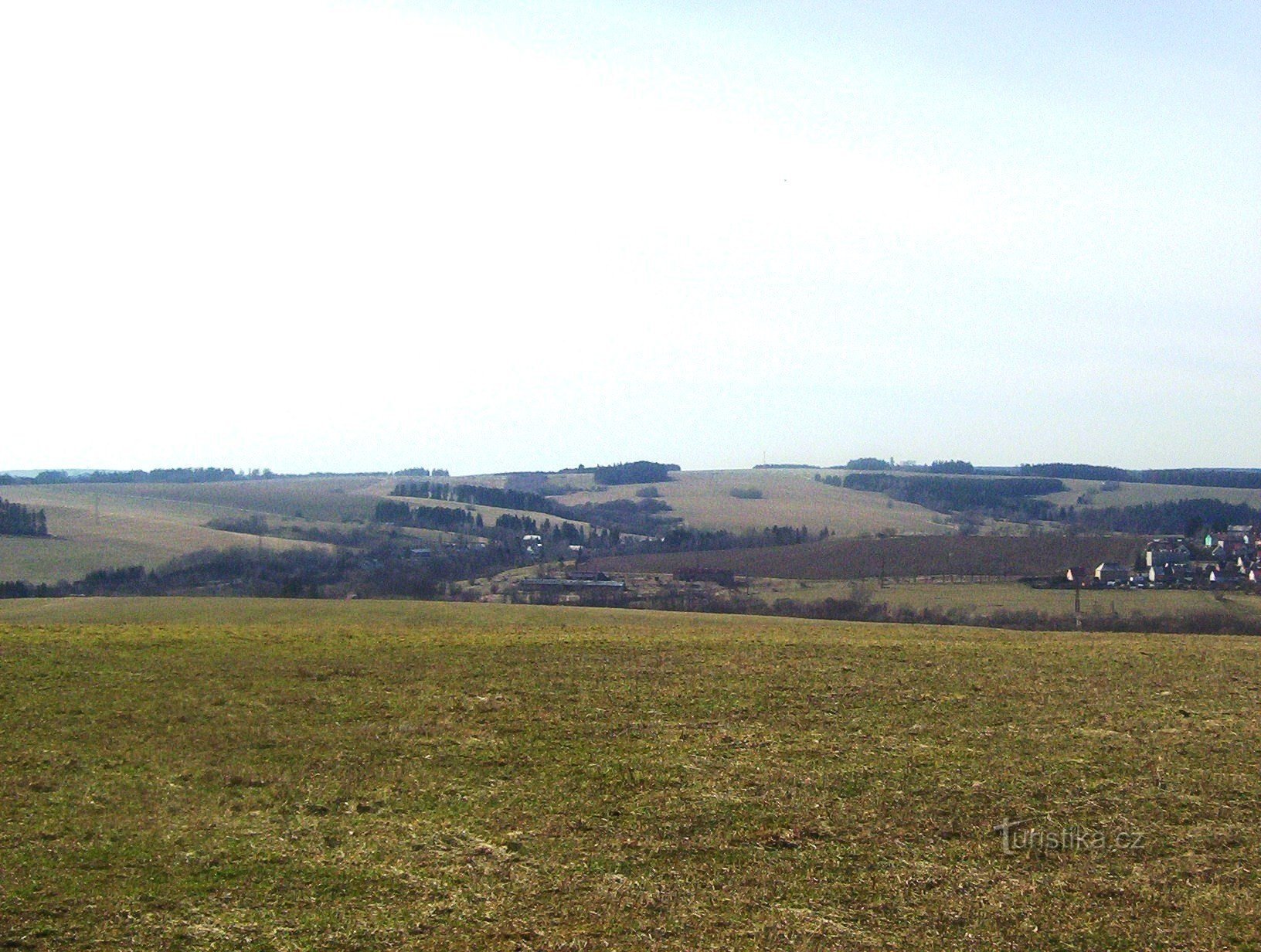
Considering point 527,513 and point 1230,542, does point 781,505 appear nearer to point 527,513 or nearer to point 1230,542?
point 527,513

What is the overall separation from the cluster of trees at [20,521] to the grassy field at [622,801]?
49.3m

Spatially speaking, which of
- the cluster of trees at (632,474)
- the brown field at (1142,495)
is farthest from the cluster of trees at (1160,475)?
the cluster of trees at (632,474)

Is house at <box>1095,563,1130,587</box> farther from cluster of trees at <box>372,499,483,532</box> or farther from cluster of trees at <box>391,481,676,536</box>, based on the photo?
cluster of trees at <box>372,499,483,532</box>

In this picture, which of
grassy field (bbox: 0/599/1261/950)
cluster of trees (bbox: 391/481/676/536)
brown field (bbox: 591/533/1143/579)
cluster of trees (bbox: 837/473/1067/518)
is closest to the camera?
grassy field (bbox: 0/599/1261/950)

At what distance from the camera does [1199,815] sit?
1162cm

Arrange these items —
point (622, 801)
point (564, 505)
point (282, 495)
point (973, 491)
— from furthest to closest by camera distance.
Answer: point (564, 505) → point (282, 495) → point (973, 491) → point (622, 801)

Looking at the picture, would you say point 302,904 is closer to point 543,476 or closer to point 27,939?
point 27,939

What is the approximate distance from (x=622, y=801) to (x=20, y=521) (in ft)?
216

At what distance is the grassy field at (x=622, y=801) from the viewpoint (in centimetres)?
893

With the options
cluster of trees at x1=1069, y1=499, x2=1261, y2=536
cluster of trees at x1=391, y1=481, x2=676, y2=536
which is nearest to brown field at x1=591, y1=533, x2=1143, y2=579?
cluster of trees at x1=1069, y1=499, x2=1261, y2=536

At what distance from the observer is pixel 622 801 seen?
40.1ft

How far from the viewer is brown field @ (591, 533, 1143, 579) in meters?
51.9

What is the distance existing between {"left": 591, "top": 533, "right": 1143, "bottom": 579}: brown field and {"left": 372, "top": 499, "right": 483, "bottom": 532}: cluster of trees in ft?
76.1

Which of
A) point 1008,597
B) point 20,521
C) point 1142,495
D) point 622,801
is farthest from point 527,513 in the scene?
point 622,801
